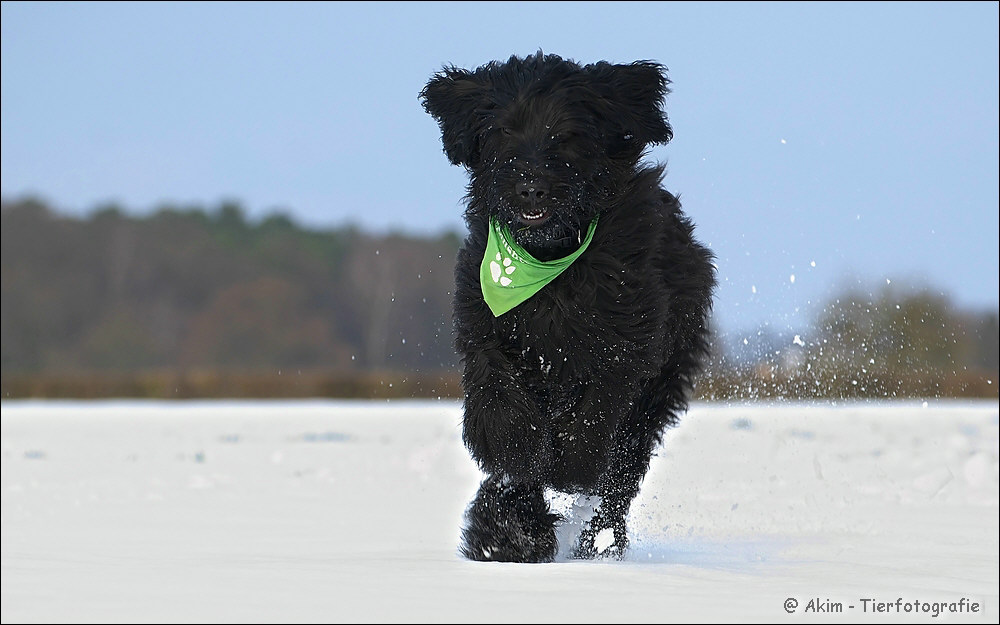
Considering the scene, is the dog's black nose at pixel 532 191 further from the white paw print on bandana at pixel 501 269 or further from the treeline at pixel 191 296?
the treeline at pixel 191 296

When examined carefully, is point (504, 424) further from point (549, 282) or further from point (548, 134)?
point (548, 134)

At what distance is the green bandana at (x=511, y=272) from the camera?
4.93m

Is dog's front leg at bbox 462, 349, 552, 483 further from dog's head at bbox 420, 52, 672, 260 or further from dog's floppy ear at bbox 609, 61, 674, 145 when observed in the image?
dog's floppy ear at bbox 609, 61, 674, 145

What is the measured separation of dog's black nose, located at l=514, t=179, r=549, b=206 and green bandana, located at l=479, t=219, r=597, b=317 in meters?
0.28

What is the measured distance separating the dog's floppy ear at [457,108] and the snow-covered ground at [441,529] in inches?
70.0

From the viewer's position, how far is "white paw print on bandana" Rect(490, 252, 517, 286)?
495 cm

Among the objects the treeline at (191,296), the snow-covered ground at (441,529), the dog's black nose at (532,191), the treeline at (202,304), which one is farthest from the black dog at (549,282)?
the treeline at (191,296)

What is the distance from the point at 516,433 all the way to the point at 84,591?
1921 millimetres

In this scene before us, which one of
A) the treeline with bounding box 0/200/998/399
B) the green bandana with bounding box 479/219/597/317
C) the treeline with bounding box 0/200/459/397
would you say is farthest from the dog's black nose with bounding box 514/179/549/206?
the treeline with bounding box 0/200/459/397

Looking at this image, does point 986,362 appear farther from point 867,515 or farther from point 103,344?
point 103,344

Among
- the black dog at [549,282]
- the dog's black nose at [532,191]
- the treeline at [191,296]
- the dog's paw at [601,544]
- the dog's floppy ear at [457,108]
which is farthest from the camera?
the treeline at [191,296]

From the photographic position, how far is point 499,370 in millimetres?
4980

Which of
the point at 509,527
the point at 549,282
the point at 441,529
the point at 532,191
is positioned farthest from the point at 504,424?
the point at 441,529

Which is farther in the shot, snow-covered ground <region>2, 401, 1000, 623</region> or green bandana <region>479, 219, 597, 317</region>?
green bandana <region>479, 219, 597, 317</region>
